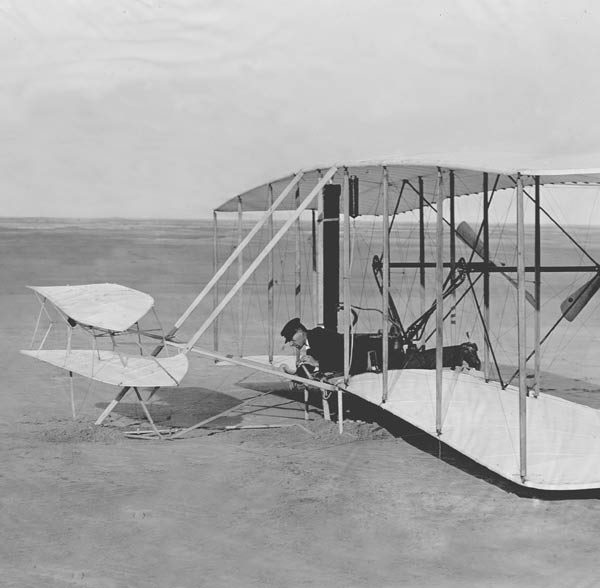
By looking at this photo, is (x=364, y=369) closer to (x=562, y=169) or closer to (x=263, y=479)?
(x=263, y=479)

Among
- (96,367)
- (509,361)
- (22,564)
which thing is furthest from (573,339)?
(22,564)

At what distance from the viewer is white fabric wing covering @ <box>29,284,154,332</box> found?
37.0 feet

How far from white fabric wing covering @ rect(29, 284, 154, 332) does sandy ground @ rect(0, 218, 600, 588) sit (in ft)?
5.00

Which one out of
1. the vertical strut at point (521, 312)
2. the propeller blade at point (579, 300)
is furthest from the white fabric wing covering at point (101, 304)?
the propeller blade at point (579, 300)

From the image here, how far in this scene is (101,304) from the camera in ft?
38.4

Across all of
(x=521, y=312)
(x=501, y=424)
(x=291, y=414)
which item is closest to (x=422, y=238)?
(x=291, y=414)

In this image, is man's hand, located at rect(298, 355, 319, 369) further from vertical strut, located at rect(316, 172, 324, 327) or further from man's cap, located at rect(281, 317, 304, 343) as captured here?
vertical strut, located at rect(316, 172, 324, 327)

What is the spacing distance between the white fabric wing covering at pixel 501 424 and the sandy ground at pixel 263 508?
10.9 inches

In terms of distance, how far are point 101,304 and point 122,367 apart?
0.87m

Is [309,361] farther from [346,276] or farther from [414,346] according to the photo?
[414,346]

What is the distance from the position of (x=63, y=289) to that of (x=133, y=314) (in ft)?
4.15

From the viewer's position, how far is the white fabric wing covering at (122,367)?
1114 cm

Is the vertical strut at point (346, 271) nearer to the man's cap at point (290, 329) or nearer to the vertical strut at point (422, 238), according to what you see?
the man's cap at point (290, 329)

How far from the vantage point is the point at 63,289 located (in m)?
12.2
